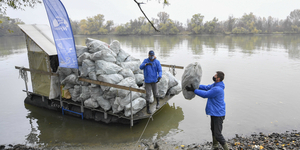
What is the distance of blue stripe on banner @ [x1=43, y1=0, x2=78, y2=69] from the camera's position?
5.50m

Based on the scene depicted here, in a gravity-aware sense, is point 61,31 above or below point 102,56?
above

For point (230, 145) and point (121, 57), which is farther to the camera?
point (121, 57)

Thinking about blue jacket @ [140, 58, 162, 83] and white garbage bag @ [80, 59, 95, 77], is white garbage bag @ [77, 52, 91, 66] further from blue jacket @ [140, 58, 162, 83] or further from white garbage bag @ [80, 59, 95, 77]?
blue jacket @ [140, 58, 162, 83]

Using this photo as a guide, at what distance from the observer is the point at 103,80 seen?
562cm

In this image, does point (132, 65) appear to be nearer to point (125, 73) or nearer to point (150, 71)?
point (125, 73)

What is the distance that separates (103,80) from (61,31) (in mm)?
1846

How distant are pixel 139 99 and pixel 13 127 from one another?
15.0ft

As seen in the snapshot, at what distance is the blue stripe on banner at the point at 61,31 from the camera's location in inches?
217

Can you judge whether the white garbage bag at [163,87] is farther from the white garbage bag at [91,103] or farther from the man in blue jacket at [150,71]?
the white garbage bag at [91,103]

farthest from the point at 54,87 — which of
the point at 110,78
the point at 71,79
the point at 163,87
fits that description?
the point at 163,87

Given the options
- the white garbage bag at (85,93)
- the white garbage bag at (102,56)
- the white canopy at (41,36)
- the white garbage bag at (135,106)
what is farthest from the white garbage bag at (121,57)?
the white canopy at (41,36)

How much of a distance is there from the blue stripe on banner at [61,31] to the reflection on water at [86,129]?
208 centimetres

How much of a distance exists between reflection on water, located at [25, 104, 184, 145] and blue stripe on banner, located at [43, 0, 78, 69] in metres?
2.08

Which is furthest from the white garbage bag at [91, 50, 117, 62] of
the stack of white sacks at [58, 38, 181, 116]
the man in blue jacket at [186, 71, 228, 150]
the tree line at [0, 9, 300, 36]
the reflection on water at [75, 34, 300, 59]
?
the tree line at [0, 9, 300, 36]
